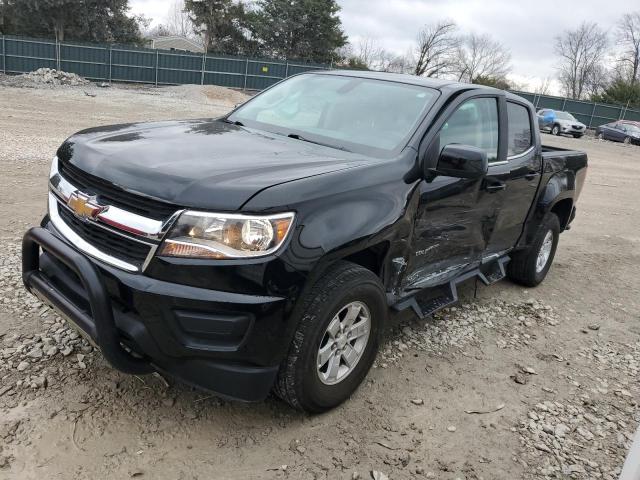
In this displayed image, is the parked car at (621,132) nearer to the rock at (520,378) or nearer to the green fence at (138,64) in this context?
the green fence at (138,64)

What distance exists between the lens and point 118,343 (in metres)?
2.46

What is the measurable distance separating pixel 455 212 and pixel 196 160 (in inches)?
69.5

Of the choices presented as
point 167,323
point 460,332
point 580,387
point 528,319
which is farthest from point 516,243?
point 167,323

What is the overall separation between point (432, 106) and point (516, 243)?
76.9 inches

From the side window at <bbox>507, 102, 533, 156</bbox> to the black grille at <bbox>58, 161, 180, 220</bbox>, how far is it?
2916 mm

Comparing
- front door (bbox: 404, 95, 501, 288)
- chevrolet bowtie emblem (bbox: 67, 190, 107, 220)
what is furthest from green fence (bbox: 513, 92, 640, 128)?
chevrolet bowtie emblem (bbox: 67, 190, 107, 220)

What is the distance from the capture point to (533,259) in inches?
206

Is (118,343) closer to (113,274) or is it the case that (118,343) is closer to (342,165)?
(113,274)

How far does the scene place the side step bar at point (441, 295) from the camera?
3578 mm

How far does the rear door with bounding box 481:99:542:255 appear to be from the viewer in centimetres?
417

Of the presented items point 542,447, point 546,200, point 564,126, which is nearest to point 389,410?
point 542,447

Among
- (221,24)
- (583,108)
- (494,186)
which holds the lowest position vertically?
(494,186)

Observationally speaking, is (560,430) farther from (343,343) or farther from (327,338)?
(327,338)

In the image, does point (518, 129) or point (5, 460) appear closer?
point (5, 460)
